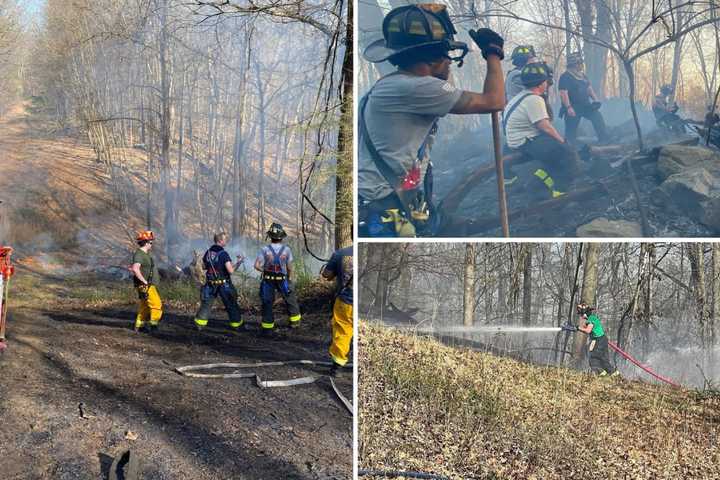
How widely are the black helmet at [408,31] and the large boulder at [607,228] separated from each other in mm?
1178

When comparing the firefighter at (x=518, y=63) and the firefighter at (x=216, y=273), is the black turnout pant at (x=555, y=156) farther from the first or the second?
the firefighter at (x=216, y=273)

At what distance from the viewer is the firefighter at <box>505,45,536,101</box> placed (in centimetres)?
336

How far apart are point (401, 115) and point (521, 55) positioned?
0.83 meters

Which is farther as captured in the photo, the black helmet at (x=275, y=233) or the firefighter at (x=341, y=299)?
the black helmet at (x=275, y=233)

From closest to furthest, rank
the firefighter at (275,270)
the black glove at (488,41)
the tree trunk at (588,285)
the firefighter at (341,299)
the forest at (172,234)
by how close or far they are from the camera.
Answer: the tree trunk at (588,285) → the black glove at (488,41) → the forest at (172,234) → the firefighter at (341,299) → the firefighter at (275,270)

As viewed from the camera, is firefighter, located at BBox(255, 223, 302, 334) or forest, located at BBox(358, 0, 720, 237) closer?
forest, located at BBox(358, 0, 720, 237)

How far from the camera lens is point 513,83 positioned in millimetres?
3359

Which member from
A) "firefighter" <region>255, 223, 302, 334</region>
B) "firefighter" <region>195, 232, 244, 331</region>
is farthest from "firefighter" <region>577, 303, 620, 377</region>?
"firefighter" <region>195, 232, 244, 331</region>

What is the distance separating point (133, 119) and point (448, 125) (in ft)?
48.5

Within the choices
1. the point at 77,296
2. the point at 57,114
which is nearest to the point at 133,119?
the point at 57,114

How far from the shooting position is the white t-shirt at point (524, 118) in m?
3.39

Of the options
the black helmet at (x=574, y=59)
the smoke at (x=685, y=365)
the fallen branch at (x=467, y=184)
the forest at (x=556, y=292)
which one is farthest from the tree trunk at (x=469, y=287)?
the black helmet at (x=574, y=59)

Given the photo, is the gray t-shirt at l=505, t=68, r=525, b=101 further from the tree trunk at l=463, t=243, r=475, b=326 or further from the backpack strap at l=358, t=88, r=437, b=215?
the tree trunk at l=463, t=243, r=475, b=326

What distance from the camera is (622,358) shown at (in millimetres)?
3545
